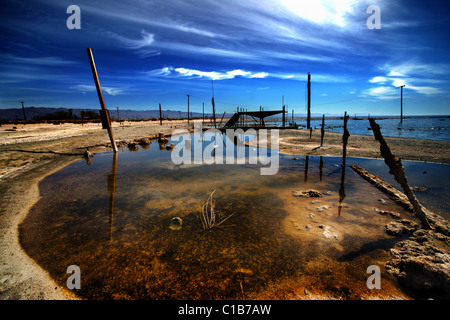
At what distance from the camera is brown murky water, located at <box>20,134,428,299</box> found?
8.90ft

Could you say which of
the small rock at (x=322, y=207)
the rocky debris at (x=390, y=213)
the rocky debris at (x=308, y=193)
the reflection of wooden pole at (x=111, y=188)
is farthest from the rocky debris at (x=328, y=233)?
the reflection of wooden pole at (x=111, y=188)

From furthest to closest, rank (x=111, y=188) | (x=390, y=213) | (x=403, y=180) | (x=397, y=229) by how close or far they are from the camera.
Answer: (x=111, y=188)
(x=390, y=213)
(x=403, y=180)
(x=397, y=229)

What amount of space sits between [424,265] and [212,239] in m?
3.66

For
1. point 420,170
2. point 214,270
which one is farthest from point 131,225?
point 420,170

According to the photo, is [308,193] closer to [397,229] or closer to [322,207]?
[322,207]

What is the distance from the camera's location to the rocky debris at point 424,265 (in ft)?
8.24

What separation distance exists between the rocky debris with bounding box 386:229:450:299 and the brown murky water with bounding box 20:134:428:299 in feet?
0.58

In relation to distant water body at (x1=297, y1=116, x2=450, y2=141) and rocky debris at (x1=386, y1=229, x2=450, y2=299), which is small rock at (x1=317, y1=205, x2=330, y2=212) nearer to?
rocky debris at (x1=386, y1=229, x2=450, y2=299)

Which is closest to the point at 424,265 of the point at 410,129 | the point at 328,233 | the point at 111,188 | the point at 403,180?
the point at 328,233

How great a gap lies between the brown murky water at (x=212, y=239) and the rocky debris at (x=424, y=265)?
18 cm

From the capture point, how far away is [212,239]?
3.88 m

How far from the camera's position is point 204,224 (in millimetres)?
4418

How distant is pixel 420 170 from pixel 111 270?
43.5 feet

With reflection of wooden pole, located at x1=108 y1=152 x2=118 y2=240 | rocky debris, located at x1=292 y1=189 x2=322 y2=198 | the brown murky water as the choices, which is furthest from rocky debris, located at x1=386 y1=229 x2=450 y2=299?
reflection of wooden pole, located at x1=108 y1=152 x2=118 y2=240
